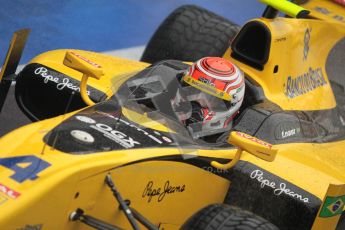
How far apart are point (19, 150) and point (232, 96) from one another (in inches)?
60.6

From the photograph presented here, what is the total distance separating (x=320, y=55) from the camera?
6.61 meters

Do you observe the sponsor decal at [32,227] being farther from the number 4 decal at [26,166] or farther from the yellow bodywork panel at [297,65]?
the yellow bodywork panel at [297,65]

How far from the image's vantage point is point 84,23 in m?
9.20

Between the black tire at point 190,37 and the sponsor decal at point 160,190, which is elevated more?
the black tire at point 190,37

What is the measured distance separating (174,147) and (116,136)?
0.34m

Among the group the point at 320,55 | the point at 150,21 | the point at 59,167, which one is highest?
the point at 320,55

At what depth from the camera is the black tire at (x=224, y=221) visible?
4.23 meters

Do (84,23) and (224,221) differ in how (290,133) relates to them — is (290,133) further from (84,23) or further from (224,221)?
(84,23)

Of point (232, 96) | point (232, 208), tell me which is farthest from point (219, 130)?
point (232, 208)

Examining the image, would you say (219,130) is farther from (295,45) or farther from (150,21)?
(150,21)

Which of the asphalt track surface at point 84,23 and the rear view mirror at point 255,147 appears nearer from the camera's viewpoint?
the rear view mirror at point 255,147

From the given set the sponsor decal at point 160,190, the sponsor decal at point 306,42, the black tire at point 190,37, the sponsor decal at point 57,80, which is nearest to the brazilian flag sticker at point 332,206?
the sponsor decal at point 160,190

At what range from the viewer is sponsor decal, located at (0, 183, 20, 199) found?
391 cm


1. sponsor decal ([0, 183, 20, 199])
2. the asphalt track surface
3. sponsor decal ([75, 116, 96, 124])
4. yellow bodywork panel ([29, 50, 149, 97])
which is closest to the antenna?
yellow bodywork panel ([29, 50, 149, 97])
